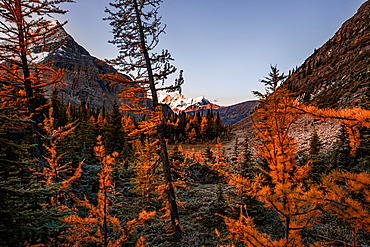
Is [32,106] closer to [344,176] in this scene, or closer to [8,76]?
[8,76]

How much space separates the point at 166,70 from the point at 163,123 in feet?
7.47

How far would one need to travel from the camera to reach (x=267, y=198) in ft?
8.68

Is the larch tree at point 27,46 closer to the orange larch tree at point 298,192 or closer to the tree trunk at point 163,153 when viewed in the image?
the tree trunk at point 163,153

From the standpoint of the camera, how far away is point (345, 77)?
43.9m

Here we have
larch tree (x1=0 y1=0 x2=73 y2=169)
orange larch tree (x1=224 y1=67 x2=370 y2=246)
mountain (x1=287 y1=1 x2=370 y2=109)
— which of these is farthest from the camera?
mountain (x1=287 y1=1 x2=370 y2=109)

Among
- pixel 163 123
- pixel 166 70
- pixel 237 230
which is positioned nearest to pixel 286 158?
pixel 237 230

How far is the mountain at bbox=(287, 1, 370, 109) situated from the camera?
25.2 meters

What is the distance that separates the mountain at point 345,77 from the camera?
25.2 metres

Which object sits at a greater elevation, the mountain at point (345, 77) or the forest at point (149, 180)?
the mountain at point (345, 77)

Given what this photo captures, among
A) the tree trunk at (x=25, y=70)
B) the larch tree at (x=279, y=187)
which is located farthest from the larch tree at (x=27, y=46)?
the larch tree at (x=279, y=187)

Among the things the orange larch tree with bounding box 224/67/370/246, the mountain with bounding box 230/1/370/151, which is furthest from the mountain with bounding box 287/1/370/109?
the orange larch tree with bounding box 224/67/370/246

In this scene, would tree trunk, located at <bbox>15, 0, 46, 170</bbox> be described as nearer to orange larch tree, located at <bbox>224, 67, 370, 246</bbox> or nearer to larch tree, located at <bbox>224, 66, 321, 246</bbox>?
larch tree, located at <bbox>224, 66, 321, 246</bbox>

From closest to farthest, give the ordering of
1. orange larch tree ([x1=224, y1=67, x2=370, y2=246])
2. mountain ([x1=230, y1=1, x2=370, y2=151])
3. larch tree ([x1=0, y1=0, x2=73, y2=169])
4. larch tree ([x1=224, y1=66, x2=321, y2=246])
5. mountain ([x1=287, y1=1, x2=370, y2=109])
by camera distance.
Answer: orange larch tree ([x1=224, y1=67, x2=370, y2=246]), larch tree ([x1=224, y1=66, x2=321, y2=246]), larch tree ([x1=0, y1=0, x2=73, y2=169]), mountain ([x1=230, y1=1, x2=370, y2=151]), mountain ([x1=287, y1=1, x2=370, y2=109])

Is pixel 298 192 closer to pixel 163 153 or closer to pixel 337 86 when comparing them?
pixel 163 153
